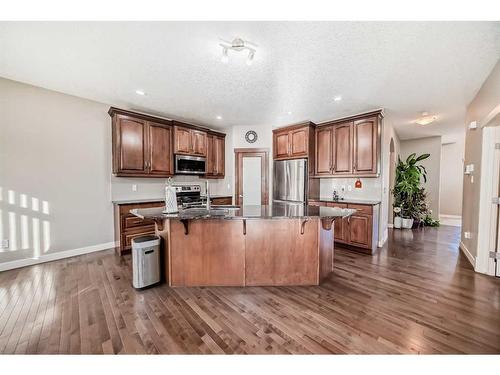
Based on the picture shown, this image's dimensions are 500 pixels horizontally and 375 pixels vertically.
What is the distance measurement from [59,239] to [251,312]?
129 inches

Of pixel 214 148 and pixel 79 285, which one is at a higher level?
pixel 214 148

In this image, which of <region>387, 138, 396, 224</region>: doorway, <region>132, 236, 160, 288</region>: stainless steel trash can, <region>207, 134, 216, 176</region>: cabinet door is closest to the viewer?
<region>132, 236, 160, 288</region>: stainless steel trash can

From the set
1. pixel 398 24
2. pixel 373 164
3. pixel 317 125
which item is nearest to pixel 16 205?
pixel 398 24

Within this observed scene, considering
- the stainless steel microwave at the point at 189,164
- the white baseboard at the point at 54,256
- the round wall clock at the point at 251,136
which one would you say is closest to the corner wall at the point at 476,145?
the round wall clock at the point at 251,136

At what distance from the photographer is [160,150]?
13.4 ft

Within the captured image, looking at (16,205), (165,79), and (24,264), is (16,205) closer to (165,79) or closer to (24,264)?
(24,264)

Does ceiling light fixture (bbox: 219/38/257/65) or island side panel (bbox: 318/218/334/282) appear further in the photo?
island side panel (bbox: 318/218/334/282)

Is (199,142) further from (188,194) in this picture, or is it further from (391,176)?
(391,176)

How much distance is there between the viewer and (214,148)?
503 cm

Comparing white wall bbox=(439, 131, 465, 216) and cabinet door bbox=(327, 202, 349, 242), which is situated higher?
white wall bbox=(439, 131, 465, 216)

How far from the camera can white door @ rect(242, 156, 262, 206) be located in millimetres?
4965

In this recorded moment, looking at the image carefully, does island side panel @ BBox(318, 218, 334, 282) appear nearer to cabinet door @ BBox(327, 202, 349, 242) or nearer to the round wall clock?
cabinet door @ BBox(327, 202, 349, 242)

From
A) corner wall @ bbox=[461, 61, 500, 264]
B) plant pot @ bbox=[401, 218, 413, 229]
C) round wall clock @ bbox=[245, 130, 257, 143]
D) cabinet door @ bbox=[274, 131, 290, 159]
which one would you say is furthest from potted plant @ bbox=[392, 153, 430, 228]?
round wall clock @ bbox=[245, 130, 257, 143]

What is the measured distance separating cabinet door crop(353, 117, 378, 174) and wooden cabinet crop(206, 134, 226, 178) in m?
2.92
